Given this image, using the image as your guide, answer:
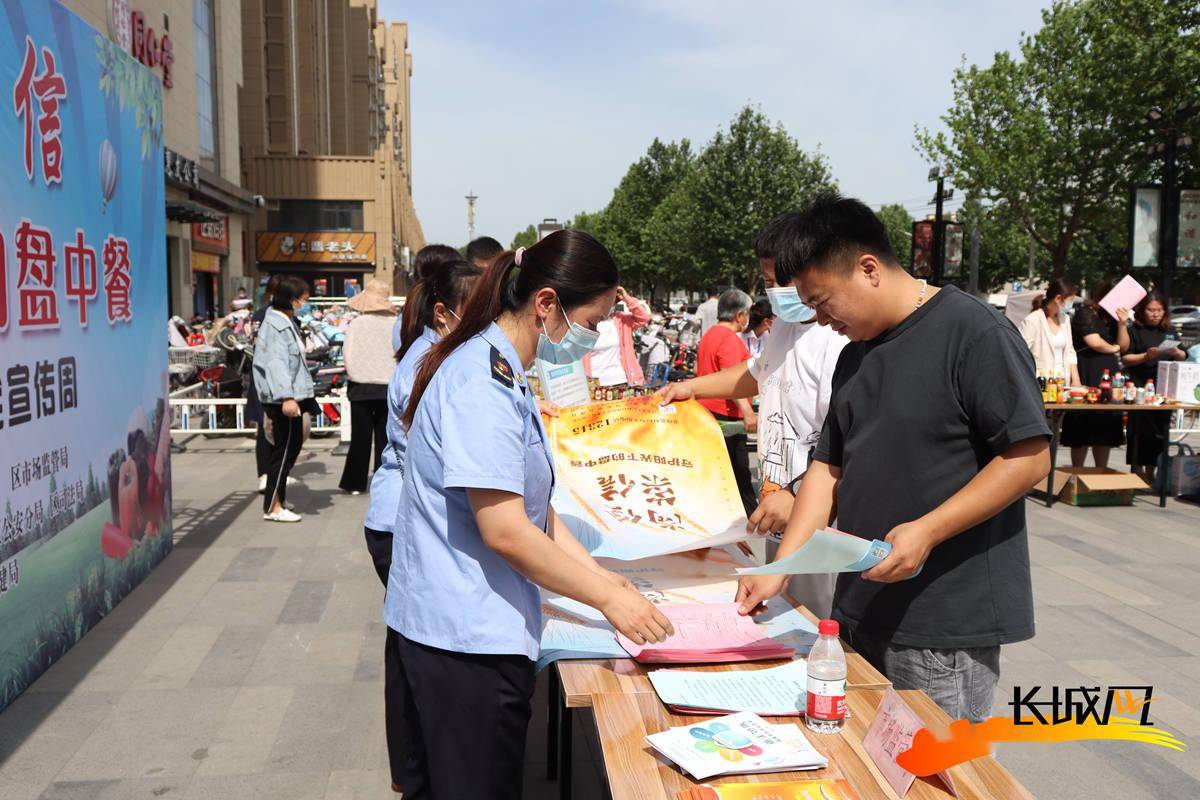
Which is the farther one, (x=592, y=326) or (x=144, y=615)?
(x=144, y=615)

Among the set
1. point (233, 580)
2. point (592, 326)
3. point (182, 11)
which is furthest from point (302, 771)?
point (182, 11)

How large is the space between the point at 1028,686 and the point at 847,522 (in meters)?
2.57

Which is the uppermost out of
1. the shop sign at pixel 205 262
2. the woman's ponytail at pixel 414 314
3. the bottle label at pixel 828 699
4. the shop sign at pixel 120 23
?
the shop sign at pixel 120 23

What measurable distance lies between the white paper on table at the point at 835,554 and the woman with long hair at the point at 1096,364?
7.39 metres

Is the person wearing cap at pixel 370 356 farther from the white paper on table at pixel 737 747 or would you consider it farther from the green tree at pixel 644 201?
the green tree at pixel 644 201

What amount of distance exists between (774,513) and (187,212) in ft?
69.5


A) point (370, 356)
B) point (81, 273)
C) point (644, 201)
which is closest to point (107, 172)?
point (81, 273)

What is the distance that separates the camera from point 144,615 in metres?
4.97

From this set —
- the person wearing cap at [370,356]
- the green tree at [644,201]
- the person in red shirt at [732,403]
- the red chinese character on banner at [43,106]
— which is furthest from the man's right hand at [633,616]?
the green tree at [644,201]

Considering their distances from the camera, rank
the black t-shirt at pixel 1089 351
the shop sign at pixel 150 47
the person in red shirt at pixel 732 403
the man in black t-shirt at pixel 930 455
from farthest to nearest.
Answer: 1. the shop sign at pixel 150 47
2. the black t-shirt at pixel 1089 351
3. the person in red shirt at pixel 732 403
4. the man in black t-shirt at pixel 930 455

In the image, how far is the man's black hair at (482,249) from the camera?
14.8ft

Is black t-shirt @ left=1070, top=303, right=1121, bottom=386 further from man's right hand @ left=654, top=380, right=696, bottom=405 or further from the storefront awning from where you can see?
the storefront awning

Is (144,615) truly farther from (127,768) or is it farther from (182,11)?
(182,11)

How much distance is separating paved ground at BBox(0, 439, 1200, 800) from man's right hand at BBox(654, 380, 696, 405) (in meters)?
1.39
